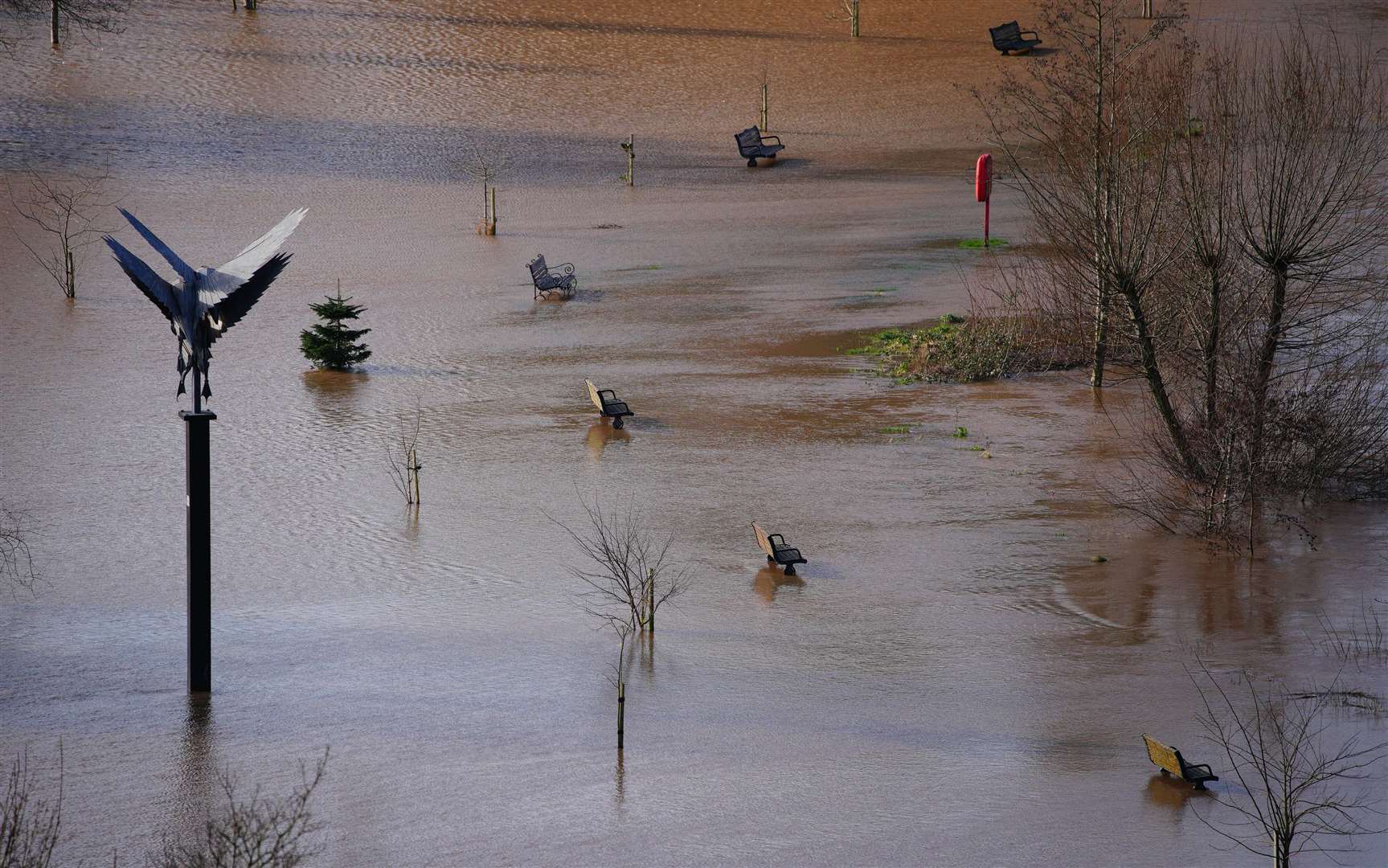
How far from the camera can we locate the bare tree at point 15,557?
14.4 m

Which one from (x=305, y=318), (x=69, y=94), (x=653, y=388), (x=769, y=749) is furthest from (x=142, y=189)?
(x=769, y=749)

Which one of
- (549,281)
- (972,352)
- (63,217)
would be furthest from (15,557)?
(63,217)

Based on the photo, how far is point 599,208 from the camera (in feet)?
122

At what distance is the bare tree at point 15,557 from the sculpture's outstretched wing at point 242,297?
4174 mm

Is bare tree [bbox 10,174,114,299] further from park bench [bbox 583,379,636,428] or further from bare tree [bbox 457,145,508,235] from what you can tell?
park bench [bbox 583,379,636,428]

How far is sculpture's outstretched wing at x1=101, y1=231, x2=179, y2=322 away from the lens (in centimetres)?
1125

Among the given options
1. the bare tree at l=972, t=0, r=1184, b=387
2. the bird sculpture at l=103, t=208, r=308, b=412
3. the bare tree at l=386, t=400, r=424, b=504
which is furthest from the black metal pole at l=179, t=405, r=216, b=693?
the bare tree at l=972, t=0, r=1184, b=387

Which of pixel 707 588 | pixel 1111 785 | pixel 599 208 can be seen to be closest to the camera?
pixel 1111 785

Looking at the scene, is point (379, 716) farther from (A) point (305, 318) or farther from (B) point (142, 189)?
(B) point (142, 189)

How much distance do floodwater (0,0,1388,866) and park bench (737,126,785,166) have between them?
5.84 meters

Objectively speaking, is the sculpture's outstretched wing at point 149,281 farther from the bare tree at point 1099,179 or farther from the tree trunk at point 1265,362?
the tree trunk at point 1265,362

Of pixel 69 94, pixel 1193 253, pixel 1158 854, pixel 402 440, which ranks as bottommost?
pixel 1158 854

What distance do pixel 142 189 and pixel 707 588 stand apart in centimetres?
2820

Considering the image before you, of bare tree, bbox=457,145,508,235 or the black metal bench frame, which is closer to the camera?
the black metal bench frame
